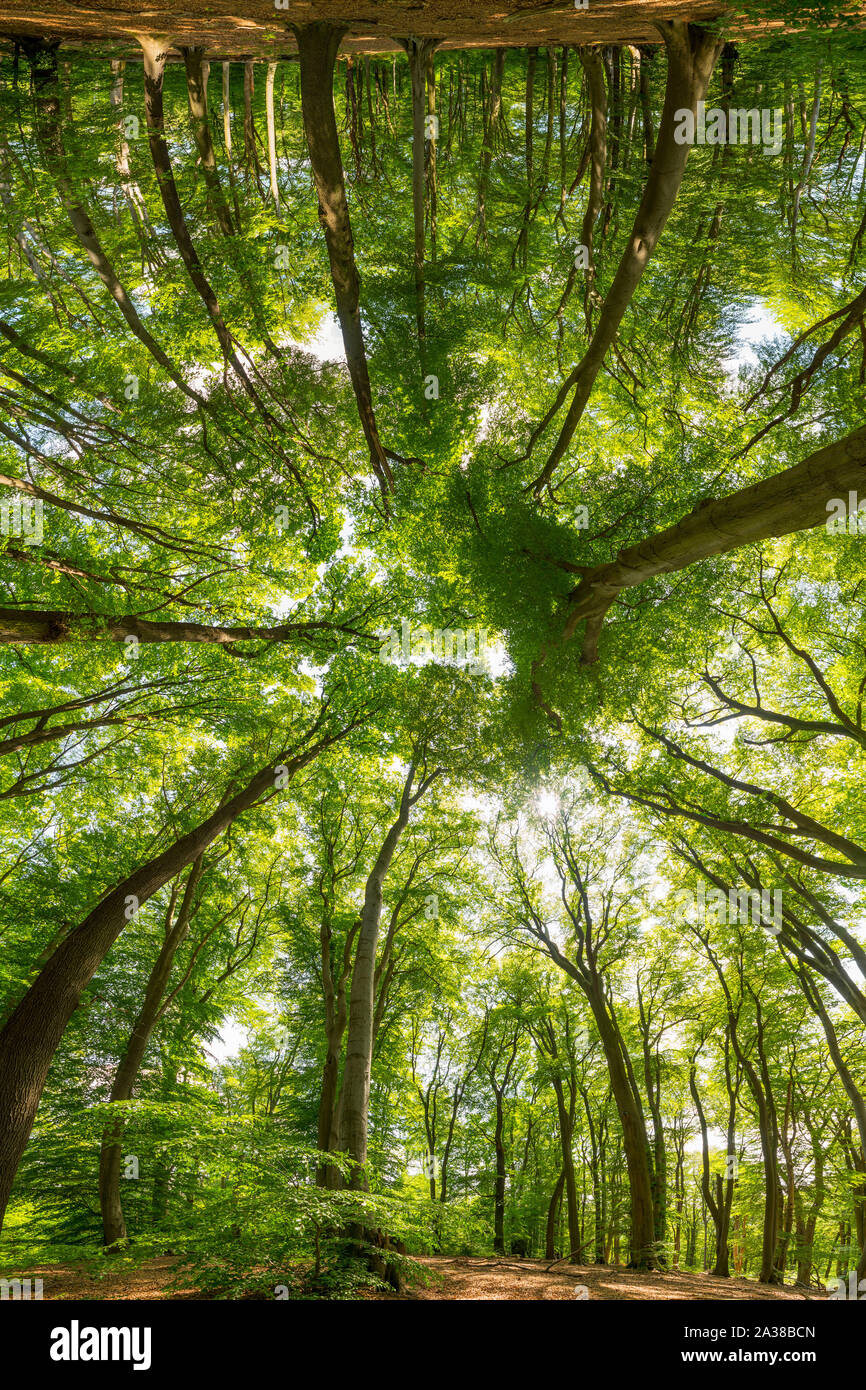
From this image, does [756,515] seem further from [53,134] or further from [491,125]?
[53,134]

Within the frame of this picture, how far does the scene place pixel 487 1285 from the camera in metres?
12.0

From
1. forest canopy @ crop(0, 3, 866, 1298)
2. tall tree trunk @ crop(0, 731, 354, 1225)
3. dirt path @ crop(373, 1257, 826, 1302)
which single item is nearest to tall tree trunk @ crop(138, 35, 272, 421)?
forest canopy @ crop(0, 3, 866, 1298)

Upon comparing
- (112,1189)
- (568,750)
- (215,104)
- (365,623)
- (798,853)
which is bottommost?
(112,1189)

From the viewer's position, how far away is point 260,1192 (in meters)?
7.10

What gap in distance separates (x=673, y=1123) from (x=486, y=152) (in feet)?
123

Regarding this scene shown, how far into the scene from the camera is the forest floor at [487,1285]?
895 centimetres

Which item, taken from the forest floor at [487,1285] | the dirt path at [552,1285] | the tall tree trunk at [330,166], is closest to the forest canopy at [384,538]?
the tall tree trunk at [330,166]

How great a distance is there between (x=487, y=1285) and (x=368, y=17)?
51.3ft

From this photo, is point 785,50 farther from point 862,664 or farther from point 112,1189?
point 112,1189

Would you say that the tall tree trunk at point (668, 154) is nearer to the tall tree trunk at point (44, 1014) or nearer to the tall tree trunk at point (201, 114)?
the tall tree trunk at point (201, 114)

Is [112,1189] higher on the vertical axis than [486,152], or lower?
lower

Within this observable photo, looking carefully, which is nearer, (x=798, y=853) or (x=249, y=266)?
(x=249, y=266)
